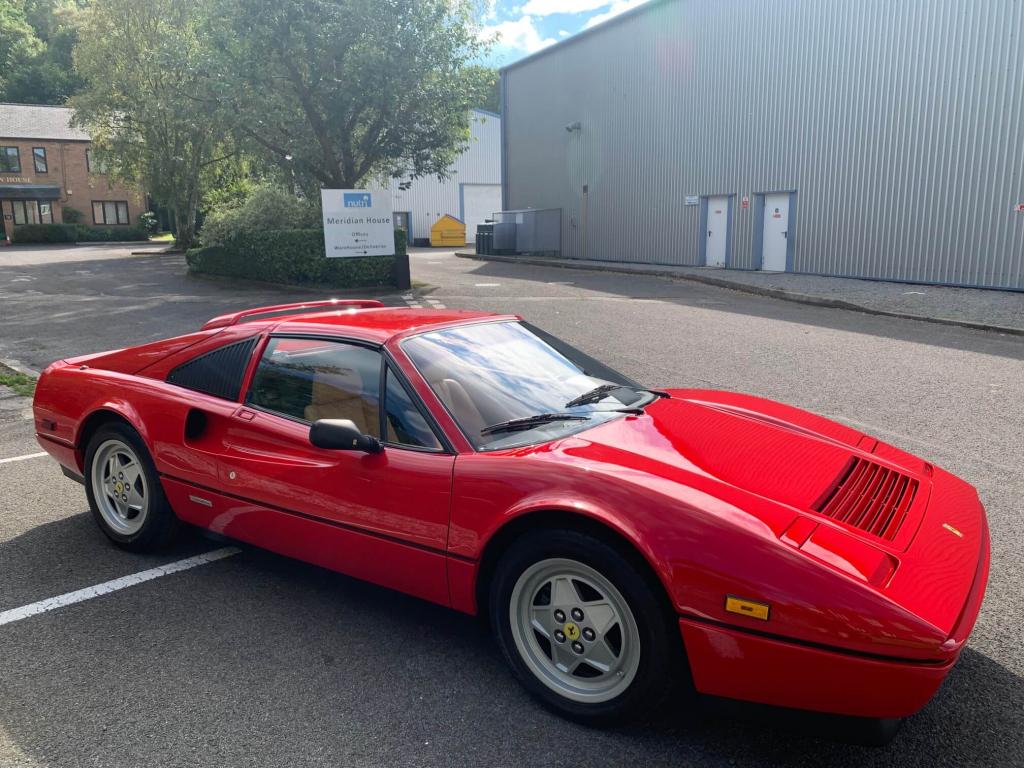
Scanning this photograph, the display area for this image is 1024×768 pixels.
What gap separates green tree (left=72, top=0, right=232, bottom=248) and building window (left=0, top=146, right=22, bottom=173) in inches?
833

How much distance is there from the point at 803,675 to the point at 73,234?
56.9 m

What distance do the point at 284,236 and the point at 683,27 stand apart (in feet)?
45.2

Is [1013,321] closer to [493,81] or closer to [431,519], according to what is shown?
[431,519]

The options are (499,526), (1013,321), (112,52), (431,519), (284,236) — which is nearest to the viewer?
(499,526)

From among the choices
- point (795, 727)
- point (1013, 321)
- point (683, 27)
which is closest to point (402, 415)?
point (795, 727)

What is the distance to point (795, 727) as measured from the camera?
223 centimetres

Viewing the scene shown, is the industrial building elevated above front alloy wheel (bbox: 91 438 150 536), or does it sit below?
above

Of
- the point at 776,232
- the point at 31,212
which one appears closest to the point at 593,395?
the point at 776,232

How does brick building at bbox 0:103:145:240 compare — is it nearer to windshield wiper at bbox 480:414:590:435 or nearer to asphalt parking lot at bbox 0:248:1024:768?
asphalt parking lot at bbox 0:248:1024:768

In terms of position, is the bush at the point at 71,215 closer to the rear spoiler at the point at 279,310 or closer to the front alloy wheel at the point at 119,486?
the rear spoiler at the point at 279,310

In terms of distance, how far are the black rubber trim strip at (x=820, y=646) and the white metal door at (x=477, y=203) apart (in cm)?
4679

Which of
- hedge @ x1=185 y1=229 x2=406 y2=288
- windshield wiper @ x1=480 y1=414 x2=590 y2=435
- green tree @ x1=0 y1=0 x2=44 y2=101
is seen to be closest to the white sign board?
hedge @ x1=185 y1=229 x2=406 y2=288

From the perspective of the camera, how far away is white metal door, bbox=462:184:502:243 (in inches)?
1897

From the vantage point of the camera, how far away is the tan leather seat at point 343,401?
10.6 ft
